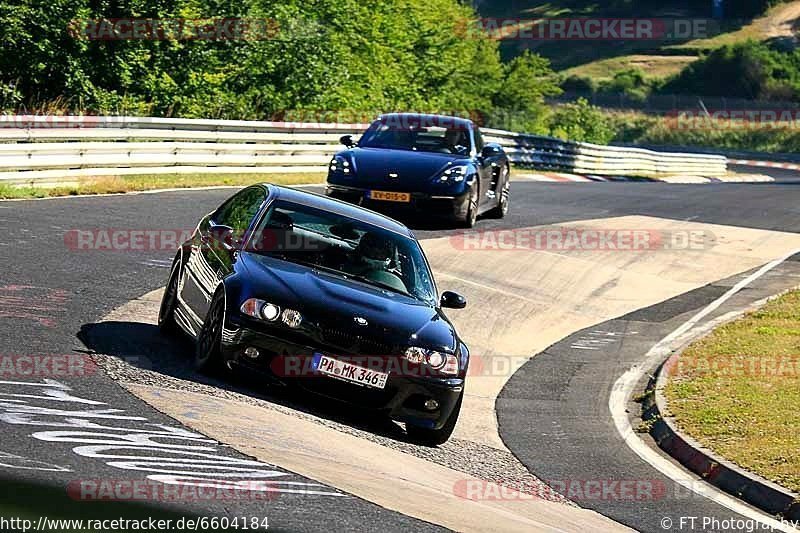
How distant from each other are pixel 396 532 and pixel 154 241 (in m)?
10.4

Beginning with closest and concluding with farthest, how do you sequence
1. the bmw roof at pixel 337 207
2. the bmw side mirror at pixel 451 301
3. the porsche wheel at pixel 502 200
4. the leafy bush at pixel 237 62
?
the bmw side mirror at pixel 451 301 < the bmw roof at pixel 337 207 < the porsche wheel at pixel 502 200 < the leafy bush at pixel 237 62

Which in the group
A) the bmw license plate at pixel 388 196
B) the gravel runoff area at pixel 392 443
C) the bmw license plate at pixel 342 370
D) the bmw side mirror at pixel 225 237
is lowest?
the gravel runoff area at pixel 392 443

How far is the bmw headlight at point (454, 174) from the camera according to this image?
748 inches

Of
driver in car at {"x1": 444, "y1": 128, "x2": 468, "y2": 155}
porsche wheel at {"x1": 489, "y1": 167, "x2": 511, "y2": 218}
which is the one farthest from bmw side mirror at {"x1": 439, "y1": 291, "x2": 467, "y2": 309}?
porsche wheel at {"x1": 489, "y1": 167, "x2": 511, "y2": 218}

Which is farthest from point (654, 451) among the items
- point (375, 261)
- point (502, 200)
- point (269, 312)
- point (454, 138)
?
point (502, 200)

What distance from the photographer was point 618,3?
11675cm

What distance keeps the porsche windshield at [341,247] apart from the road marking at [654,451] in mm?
2118

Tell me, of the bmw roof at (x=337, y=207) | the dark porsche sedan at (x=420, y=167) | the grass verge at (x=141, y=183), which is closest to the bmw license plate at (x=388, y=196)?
the dark porsche sedan at (x=420, y=167)

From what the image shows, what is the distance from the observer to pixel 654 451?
1063 centimetres

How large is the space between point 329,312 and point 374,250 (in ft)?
4.03

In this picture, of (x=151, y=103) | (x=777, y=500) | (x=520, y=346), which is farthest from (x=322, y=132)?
(x=777, y=500)

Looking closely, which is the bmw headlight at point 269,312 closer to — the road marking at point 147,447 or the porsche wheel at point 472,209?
the road marking at point 147,447

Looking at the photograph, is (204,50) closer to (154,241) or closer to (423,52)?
(154,241)

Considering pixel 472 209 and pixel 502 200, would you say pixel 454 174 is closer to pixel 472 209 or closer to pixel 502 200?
pixel 472 209
